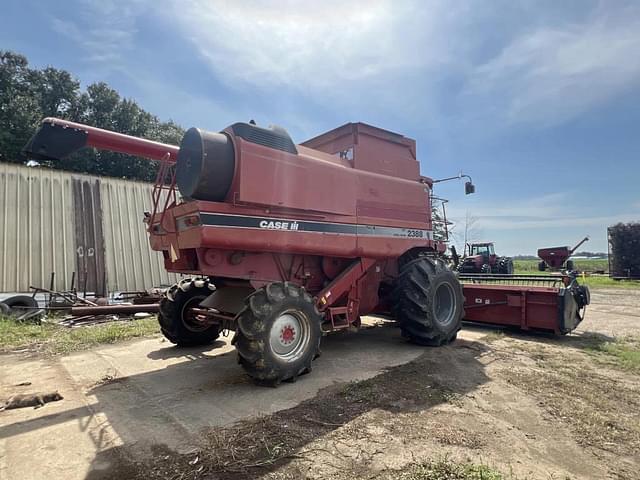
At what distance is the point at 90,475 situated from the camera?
263 cm

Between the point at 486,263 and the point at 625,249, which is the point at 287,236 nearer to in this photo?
the point at 486,263

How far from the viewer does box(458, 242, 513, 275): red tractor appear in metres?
21.2

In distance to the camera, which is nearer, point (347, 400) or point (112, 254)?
point (347, 400)

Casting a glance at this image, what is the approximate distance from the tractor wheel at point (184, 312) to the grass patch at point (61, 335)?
1.55 meters

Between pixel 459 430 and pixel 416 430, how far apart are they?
0.36 meters

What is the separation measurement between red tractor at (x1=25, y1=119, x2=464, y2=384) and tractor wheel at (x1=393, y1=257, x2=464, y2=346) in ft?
0.06

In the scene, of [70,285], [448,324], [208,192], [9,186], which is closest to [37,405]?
[208,192]

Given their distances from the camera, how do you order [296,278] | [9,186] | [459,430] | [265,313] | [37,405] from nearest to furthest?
[459,430] → [37,405] → [265,313] → [296,278] → [9,186]

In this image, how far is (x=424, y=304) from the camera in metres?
5.83

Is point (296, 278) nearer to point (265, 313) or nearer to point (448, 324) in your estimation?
point (265, 313)

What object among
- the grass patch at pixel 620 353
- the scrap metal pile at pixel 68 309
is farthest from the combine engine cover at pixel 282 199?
→ the scrap metal pile at pixel 68 309

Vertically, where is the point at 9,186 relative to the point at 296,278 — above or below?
above

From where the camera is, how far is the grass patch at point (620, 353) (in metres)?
5.19

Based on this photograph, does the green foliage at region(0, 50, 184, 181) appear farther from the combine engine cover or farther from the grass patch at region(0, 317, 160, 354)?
the combine engine cover
